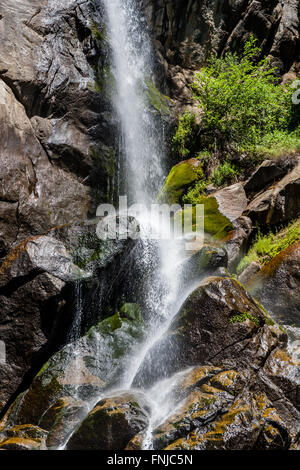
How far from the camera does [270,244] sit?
7.99m

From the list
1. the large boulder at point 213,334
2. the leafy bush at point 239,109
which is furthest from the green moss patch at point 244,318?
the leafy bush at point 239,109

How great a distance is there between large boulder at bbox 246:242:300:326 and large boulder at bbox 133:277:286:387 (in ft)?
3.63

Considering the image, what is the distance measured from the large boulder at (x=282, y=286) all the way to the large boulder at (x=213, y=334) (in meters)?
1.11

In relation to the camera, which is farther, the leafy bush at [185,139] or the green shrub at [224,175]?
the leafy bush at [185,139]

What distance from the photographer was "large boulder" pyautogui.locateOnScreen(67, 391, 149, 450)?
4160 millimetres

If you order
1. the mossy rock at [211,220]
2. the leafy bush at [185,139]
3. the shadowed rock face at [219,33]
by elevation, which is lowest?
the mossy rock at [211,220]

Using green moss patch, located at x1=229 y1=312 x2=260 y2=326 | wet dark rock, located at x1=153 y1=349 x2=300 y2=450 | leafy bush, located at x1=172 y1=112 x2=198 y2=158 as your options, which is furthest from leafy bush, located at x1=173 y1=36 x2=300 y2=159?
wet dark rock, located at x1=153 y1=349 x2=300 y2=450

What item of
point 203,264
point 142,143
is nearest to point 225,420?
point 203,264

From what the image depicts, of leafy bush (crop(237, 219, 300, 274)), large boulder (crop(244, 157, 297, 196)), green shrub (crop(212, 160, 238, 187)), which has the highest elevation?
green shrub (crop(212, 160, 238, 187))

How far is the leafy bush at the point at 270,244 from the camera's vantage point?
7.66 m

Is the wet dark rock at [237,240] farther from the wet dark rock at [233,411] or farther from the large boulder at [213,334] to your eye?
the wet dark rock at [233,411]

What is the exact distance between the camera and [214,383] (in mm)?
4371

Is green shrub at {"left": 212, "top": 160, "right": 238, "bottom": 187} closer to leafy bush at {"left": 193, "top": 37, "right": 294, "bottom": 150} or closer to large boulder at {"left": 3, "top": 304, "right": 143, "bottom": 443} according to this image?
leafy bush at {"left": 193, "top": 37, "right": 294, "bottom": 150}

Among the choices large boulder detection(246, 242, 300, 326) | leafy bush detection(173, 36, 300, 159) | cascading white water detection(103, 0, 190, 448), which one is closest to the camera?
large boulder detection(246, 242, 300, 326)
